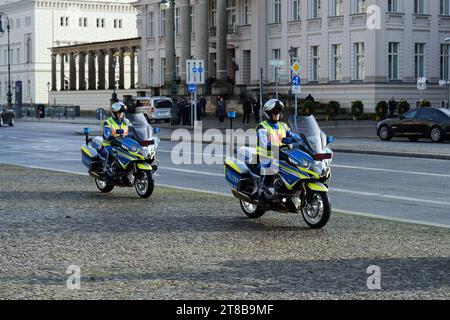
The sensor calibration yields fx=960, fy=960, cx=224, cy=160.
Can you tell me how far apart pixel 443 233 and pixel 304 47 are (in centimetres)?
5746

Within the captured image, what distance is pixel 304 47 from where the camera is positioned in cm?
6875

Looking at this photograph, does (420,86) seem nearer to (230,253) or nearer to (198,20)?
(198,20)

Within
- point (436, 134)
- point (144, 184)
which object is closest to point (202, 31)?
point (436, 134)

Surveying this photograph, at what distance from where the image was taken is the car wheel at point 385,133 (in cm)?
3841

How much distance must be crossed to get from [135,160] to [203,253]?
6.03 metres

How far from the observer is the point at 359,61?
6384 centimetres

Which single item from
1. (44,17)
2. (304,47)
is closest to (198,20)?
(304,47)

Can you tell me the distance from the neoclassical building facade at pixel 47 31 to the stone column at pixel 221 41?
165 feet

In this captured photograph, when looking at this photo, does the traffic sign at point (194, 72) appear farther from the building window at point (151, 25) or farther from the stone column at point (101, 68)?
the stone column at point (101, 68)

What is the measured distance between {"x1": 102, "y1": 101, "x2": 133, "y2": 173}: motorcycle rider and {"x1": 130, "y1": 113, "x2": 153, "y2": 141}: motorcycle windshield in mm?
399

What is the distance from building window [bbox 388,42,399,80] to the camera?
63.2m

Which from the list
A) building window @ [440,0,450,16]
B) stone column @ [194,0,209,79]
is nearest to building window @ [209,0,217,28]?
stone column @ [194,0,209,79]

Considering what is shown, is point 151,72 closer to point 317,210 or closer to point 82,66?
point 82,66

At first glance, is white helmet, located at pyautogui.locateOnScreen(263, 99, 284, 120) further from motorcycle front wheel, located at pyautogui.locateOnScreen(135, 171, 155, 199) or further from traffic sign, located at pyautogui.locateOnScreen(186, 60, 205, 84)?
traffic sign, located at pyautogui.locateOnScreen(186, 60, 205, 84)
